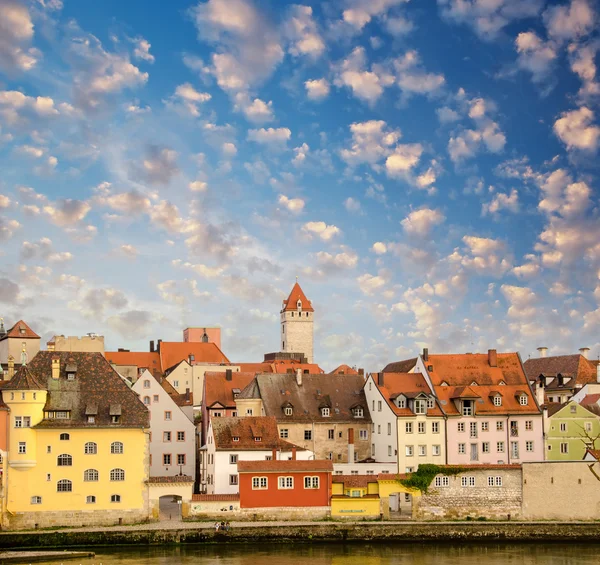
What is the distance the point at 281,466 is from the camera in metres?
59.5

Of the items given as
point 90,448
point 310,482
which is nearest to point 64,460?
point 90,448

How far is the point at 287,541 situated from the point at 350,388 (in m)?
21.9

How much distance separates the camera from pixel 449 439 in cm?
7000

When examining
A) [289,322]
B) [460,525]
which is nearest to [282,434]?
[460,525]

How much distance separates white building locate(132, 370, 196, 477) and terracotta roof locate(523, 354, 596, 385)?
44746mm

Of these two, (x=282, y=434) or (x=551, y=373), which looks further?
(x=551, y=373)

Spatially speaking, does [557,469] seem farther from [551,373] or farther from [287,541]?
[551,373]

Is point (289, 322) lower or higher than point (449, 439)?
higher

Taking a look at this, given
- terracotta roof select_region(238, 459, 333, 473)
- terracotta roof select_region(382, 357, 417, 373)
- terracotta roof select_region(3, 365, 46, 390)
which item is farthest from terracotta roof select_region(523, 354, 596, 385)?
terracotta roof select_region(3, 365, 46, 390)

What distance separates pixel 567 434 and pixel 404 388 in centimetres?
1384

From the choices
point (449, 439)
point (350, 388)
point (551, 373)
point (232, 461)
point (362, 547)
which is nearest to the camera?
point (362, 547)

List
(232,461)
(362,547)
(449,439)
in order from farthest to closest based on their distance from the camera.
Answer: (449,439)
(232,461)
(362,547)

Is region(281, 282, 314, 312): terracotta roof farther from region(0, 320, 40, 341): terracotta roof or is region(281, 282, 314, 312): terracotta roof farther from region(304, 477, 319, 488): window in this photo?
region(304, 477, 319, 488): window

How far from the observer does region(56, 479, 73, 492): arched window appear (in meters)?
56.7
